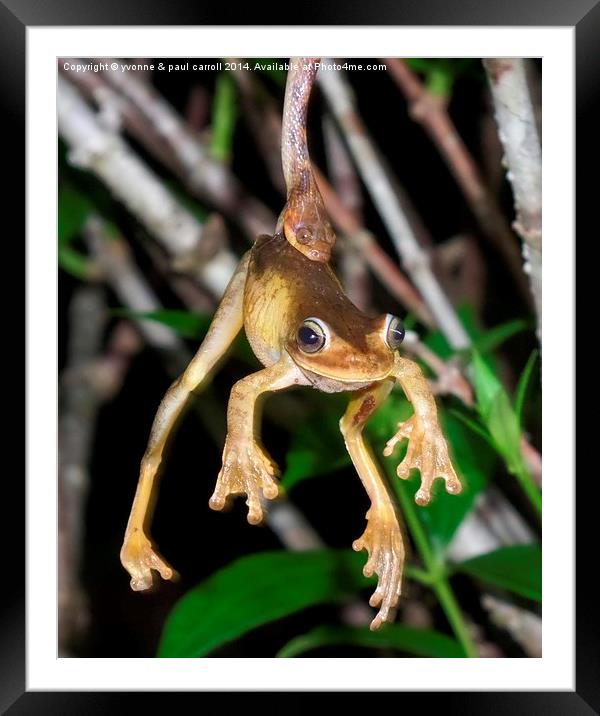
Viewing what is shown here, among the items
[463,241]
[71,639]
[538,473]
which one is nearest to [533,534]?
[538,473]

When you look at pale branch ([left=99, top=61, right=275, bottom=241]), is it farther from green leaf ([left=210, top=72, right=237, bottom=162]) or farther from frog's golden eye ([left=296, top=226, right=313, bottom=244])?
frog's golden eye ([left=296, top=226, right=313, bottom=244])

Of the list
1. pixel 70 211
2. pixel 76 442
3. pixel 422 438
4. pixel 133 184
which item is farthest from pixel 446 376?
pixel 76 442

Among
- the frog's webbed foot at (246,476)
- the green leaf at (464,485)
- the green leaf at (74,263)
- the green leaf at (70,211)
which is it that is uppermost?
the green leaf at (70,211)

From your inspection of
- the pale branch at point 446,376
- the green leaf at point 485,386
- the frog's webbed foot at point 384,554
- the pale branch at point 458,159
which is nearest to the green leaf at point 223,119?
the pale branch at point 458,159

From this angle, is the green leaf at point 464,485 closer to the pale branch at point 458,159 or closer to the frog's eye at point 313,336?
the pale branch at point 458,159

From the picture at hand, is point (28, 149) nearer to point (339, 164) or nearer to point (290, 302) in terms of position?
point (290, 302)

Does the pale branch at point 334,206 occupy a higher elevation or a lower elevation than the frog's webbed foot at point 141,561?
higher
